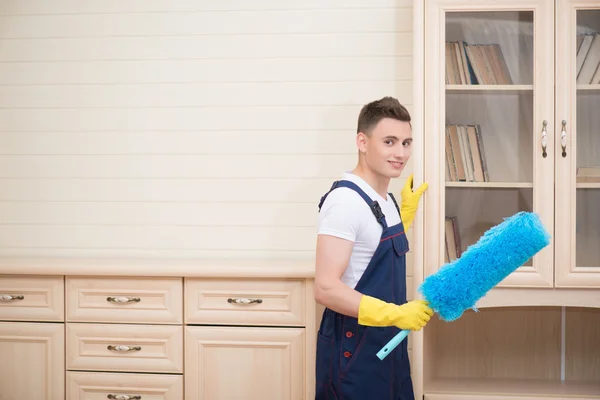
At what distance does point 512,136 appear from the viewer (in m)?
2.54

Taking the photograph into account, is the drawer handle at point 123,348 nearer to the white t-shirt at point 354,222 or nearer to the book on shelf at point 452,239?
the white t-shirt at point 354,222

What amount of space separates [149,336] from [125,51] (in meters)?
1.36

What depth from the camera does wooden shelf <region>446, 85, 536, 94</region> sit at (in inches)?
99.0

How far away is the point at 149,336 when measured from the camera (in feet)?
8.79

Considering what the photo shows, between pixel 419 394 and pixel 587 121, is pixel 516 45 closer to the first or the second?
pixel 587 121

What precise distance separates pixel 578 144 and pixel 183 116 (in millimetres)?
1729

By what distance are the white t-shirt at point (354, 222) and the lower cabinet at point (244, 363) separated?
625 millimetres

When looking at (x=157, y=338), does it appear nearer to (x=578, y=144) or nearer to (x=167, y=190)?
(x=167, y=190)

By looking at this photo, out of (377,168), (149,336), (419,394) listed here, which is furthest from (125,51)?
(419,394)

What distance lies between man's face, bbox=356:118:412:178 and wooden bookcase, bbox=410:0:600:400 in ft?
1.04

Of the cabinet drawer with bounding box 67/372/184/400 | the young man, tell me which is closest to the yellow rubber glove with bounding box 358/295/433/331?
the young man

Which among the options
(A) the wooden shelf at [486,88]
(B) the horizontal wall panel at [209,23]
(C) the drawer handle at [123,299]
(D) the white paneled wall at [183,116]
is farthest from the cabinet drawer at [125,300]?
(A) the wooden shelf at [486,88]

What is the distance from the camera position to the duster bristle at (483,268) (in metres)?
1.88

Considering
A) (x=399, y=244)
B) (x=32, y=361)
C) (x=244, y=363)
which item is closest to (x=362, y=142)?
(x=399, y=244)
